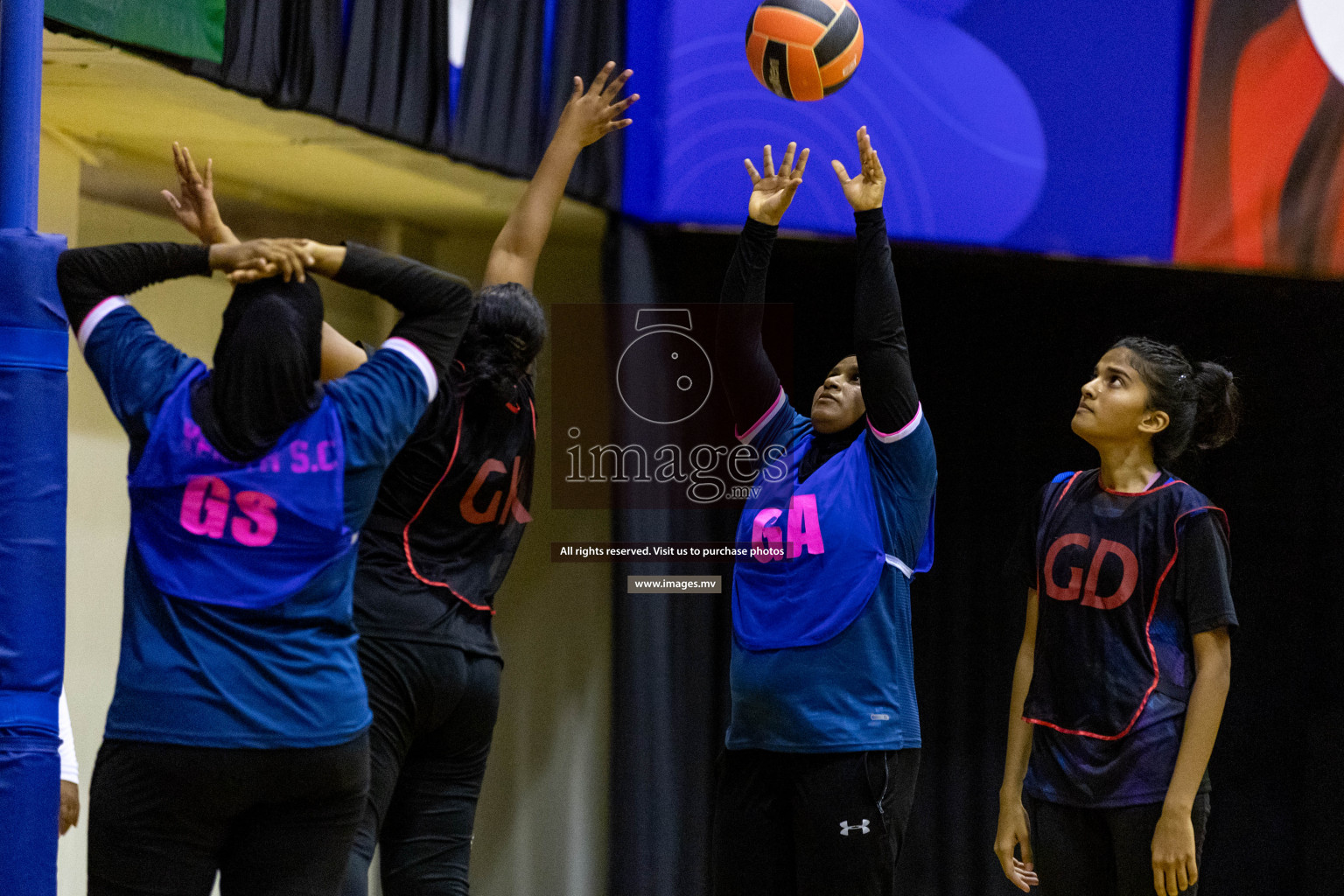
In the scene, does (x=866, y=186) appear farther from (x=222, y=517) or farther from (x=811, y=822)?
(x=222, y=517)

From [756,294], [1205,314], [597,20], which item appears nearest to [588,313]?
[597,20]

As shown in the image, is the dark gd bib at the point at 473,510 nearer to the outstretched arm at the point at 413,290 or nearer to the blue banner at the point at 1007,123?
the outstretched arm at the point at 413,290

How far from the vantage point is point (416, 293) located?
1999mm

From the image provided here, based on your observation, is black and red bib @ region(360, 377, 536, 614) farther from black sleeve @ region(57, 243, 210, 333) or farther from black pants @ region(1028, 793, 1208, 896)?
black pants @ region(1028, 793, 1208, 896)

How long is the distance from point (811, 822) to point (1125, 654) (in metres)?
0.77

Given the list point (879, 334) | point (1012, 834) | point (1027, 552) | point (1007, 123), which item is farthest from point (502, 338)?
point (1007, 123)

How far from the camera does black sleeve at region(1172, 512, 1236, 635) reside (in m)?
2.67

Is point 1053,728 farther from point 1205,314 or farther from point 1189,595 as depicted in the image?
point 1205,314

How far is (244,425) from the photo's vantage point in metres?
1.78

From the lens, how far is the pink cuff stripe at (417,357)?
1969mm

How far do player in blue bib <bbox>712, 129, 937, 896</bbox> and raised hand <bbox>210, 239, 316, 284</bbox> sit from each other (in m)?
1.19


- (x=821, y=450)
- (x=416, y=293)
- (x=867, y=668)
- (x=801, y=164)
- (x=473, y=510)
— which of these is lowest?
(x=867, y=668)

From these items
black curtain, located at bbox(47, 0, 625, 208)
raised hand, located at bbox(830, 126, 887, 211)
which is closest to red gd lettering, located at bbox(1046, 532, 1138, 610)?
raised hand, located at bbox(830, 126, 887, 211)

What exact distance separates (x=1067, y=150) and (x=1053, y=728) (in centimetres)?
211
